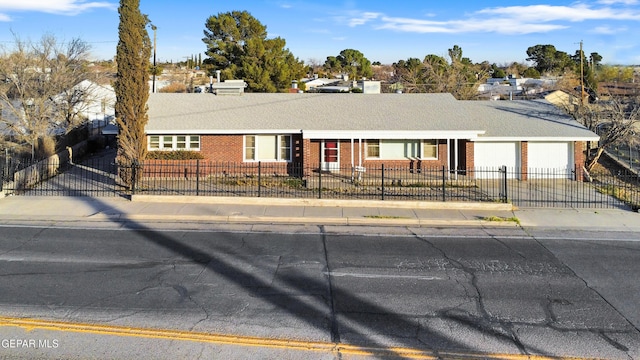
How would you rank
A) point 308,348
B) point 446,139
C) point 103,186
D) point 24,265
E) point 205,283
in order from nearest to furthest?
point 308,348
point 205,283
point 24,265
point 103,186
point 446,139

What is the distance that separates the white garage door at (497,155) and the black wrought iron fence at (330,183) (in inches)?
17.2

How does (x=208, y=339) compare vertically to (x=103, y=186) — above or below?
below

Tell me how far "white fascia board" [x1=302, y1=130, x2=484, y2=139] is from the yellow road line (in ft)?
53.9

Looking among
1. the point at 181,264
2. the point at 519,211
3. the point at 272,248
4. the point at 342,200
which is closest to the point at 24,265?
the point at 181,264

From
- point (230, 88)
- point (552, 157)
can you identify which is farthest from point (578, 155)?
point (230, 88)

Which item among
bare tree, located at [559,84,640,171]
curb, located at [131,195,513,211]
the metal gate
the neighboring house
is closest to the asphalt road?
curb, located at [131,195,513,211]

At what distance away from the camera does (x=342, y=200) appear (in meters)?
17.3

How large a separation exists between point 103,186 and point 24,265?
11256mm

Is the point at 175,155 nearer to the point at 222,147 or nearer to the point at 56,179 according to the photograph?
the point at 222,147

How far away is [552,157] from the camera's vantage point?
967 inches

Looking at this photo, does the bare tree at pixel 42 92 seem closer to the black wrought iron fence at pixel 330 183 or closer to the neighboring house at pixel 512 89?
the black wrought iron fence at pixel 330 183

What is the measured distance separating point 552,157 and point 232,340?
22512mm

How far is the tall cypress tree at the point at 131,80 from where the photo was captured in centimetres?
1916

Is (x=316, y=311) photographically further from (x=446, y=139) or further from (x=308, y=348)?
(x=446, y=139)
